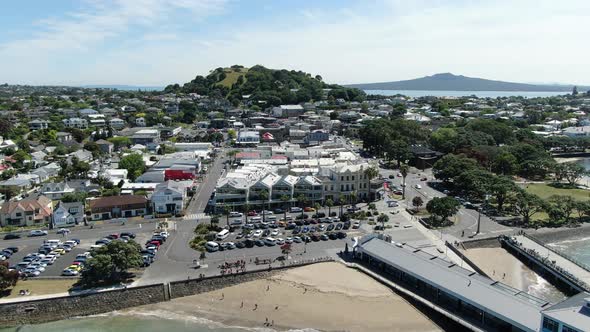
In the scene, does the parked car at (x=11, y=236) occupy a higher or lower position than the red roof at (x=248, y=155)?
lower

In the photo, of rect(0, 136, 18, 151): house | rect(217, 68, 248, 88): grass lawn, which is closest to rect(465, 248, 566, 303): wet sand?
rect(0, 136, 18, 151): house

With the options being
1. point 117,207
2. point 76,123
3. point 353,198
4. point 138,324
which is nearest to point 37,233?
point 117,207

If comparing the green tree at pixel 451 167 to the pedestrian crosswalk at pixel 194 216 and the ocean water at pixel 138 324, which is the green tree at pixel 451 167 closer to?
the pedestrian crosswalk at pixel 194 216

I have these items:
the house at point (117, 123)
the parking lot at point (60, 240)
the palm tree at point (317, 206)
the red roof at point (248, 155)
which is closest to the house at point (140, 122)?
the house at point (117, 123)

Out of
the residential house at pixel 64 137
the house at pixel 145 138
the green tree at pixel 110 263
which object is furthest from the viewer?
the house at pixel 145 138

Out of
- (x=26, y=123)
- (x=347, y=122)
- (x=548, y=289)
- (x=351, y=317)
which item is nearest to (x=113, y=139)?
(x=26, y=123)

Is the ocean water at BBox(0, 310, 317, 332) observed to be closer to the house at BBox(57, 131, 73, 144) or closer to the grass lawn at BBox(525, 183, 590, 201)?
the grass lawn at BBox(525, 183, 590, 201)

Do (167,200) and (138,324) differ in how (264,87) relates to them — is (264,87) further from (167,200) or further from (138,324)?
(138,324)

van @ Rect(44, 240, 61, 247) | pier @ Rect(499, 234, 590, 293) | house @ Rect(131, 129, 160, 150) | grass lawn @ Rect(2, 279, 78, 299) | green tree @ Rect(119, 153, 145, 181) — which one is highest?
house @ Rect(131, 129, 160, 150)
